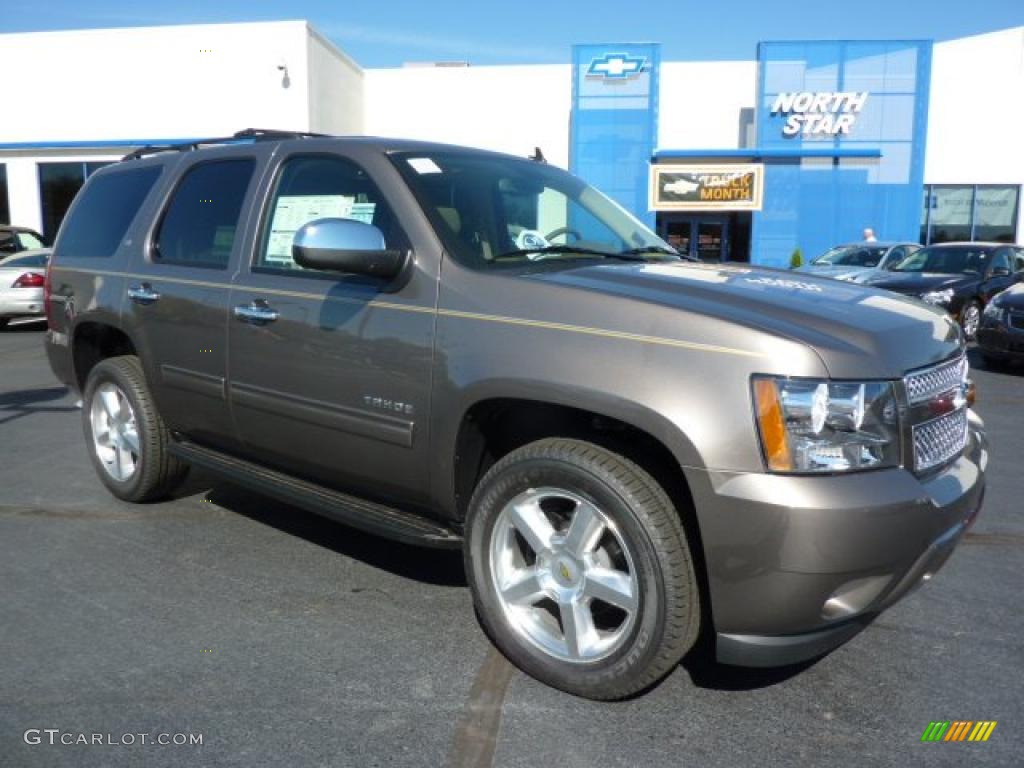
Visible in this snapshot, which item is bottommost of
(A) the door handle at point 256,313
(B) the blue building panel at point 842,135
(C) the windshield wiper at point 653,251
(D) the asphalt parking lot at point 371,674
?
(D) the asphalt parking lot at point 371,674

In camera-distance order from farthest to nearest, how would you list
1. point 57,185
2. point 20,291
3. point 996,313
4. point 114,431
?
point 57,185, point 20,291, point 996,313, point 114,431

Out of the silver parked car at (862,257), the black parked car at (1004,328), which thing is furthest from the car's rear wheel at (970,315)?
the silver parked car at (862,257)

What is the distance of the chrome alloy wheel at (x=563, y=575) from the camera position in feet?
9.05

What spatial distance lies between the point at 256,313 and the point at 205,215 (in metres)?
0.85

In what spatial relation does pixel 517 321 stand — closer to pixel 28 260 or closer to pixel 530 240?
pixel 530 240

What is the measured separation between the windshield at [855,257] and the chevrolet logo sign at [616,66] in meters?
11.3

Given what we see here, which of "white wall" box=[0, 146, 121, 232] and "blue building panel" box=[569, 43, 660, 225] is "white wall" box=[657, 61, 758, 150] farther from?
"white wall" box=[0, 146, 121, 232]

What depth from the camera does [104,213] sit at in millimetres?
4914

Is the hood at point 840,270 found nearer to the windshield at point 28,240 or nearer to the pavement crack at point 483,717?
the pavement crack at point 483,717

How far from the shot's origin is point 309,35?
2312cm

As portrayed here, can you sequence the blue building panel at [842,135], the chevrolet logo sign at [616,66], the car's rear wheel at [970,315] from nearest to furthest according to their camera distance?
the car's rear wheel at [970,315] → the blue building panel at [842,135] → the chevrolet logo sign at [616,66]

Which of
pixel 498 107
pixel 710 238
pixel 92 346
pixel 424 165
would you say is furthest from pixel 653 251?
pixel 710 238

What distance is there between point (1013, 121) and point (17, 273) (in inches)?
1040

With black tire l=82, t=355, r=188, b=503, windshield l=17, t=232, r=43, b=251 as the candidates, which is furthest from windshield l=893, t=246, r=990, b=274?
windshield l=17, t=232, r=43, b=251
